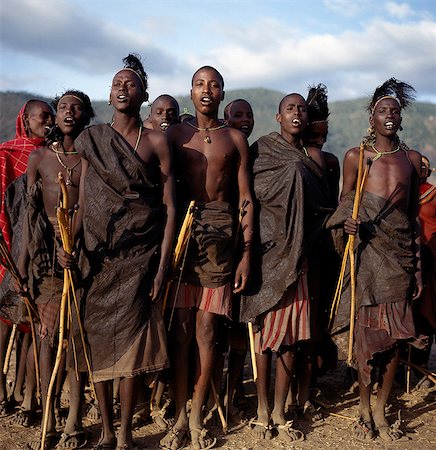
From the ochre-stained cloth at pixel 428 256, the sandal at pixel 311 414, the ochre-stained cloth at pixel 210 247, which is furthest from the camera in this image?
the ochre-stained cloth at pixel 428 256

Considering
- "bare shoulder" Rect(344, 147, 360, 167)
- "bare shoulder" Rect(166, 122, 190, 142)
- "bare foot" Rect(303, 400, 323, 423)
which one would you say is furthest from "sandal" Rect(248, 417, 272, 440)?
"bare shoulder" Rect(166, 122, 190, 142)

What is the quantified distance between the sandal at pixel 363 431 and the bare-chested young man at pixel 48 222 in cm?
207

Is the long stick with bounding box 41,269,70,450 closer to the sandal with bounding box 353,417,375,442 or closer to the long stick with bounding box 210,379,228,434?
the long stick with bounding box 210,379,228,434

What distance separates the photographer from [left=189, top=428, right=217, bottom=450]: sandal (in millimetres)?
4320

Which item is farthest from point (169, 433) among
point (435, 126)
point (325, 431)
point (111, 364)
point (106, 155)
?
point (435, 126)

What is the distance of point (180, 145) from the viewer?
4500 mm

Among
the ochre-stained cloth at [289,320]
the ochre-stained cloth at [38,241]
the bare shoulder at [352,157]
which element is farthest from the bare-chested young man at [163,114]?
the ochre-stained cloth at [289,320]

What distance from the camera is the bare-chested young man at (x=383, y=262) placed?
468 cm

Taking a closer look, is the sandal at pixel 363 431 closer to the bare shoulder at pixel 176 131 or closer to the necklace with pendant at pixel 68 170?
the bare shoulder at pixel 176 131

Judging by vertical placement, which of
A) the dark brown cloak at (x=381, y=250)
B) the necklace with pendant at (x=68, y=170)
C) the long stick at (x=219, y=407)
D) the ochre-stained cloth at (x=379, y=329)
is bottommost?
the long stick at (x=219, y=407)

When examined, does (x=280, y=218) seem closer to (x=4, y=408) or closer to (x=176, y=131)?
(x=176, y=131)

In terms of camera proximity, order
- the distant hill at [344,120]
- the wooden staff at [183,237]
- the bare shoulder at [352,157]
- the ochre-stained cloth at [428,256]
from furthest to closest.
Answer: the distant hill at [344,120], the ochre-stained cloth at [428,256], the bare shoulder at [352,157], the wooden staff at [183,237]

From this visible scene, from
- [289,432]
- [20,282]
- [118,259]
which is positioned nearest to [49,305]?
[20,282]

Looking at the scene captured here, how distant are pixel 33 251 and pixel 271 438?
2.23m
